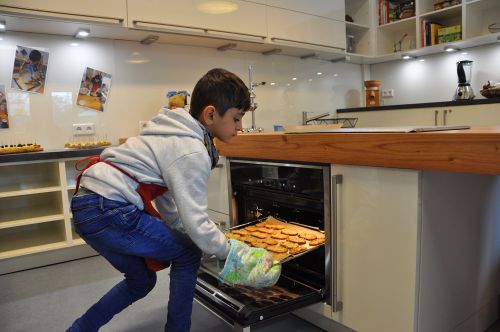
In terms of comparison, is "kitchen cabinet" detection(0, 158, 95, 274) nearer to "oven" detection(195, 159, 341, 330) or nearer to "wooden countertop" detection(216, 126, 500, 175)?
"oven" detection(195, 159, 341, 330)

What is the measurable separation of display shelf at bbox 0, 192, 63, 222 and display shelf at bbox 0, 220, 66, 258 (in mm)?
118

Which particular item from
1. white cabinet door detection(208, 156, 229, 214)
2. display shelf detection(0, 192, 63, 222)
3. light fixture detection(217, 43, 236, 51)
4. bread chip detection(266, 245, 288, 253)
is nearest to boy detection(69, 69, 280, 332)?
bread chip detection(266, 245, 288, 253)

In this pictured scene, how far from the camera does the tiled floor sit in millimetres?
1456

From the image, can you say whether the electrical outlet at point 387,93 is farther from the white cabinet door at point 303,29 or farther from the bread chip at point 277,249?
the bread chip at point 277,249

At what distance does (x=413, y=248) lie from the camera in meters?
1.01

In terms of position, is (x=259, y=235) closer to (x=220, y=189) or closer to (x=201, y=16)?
(x=220, y=189)

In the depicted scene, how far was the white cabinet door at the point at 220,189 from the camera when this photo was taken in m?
1.76

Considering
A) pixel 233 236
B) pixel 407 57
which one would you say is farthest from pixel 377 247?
pixel 407 57

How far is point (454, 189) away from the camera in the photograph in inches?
42.7

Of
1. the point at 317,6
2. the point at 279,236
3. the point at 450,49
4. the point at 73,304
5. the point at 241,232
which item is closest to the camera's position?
the point at 279,236

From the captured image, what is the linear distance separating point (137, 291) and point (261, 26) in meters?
2.22

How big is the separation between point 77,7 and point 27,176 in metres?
1.09

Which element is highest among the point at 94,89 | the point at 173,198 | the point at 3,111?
the point at 94,89

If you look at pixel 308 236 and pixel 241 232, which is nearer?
pixel 308 236
